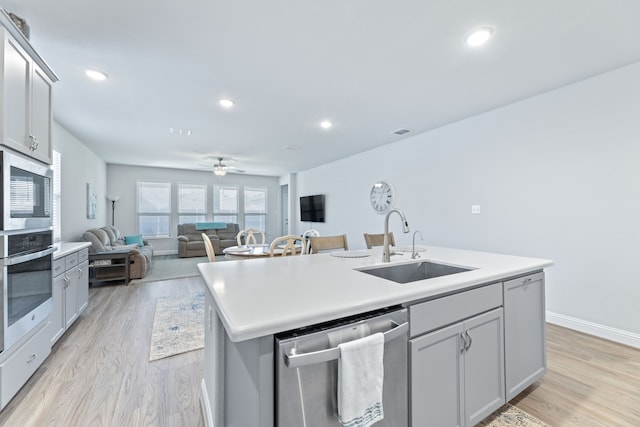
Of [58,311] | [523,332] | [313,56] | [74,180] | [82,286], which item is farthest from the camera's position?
[74,180]

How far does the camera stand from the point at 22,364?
6.05ft

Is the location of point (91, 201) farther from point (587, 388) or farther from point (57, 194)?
point (587, 388)

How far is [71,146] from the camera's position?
4527 mm

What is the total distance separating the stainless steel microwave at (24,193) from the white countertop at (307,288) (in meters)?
1.21

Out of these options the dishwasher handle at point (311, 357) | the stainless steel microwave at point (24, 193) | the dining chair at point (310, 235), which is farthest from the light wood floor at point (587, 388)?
the stainless steel microwave at point (24, 193)

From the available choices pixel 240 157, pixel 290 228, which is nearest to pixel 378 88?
pixel 240 157

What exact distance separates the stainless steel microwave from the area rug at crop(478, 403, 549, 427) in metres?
3.07

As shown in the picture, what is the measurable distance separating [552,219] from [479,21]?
228 cm

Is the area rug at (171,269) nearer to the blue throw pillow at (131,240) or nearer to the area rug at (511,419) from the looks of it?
the blue throw pillow at (131,240)

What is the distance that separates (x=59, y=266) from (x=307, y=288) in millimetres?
2757

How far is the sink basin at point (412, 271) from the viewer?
182 cm

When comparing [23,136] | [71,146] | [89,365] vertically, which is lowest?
[89,365]

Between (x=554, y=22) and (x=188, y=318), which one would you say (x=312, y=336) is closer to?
(x=554, y=22)

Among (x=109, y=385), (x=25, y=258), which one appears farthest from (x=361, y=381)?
(x=25, y=258)
